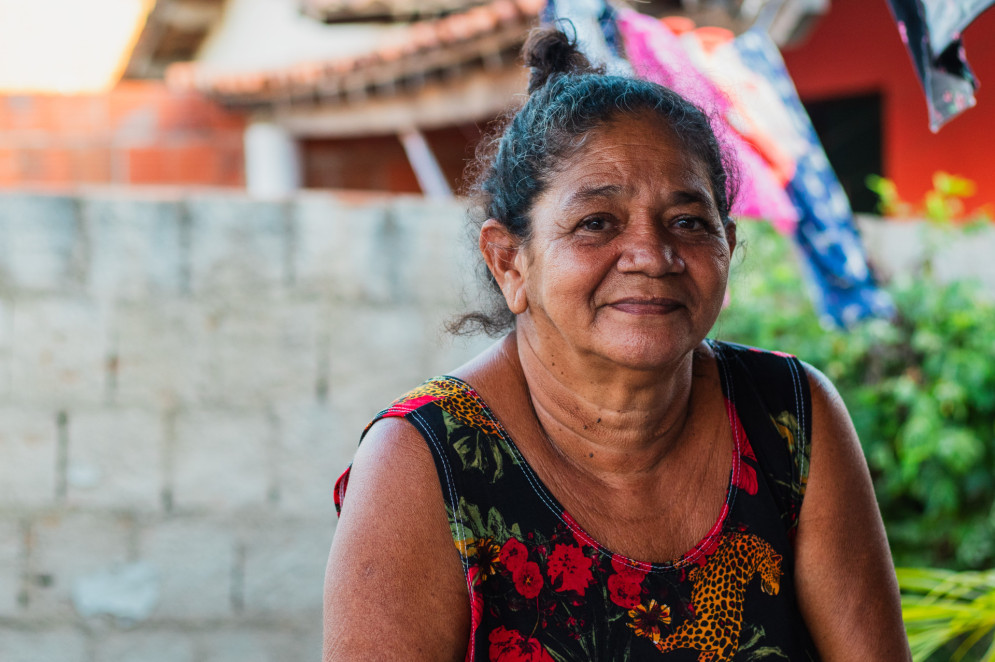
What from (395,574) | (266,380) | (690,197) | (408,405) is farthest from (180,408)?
(690,197)

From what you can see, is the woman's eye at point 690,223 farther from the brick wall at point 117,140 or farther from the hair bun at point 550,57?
the brick wall at point 117,140

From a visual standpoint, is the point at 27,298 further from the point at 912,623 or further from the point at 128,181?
the point at 128,181

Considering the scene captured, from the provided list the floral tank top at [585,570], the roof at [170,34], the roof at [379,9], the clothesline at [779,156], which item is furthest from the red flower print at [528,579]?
the roof at [170,34]

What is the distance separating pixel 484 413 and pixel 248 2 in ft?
24.4

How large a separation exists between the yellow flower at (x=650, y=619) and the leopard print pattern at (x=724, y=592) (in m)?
0.02

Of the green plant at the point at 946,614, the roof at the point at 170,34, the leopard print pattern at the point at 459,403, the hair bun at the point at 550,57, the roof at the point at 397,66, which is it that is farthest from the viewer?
the roof at the point at 170,34

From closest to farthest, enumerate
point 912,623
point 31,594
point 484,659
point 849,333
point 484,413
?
point 484,659 < point 484,413 < point 912,623 < point 31,594 < point 849,333

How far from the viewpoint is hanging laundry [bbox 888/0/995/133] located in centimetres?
189

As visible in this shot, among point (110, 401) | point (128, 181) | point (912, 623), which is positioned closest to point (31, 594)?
point (110, 401)

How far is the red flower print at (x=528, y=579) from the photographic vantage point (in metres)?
1.69

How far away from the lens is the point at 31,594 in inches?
120

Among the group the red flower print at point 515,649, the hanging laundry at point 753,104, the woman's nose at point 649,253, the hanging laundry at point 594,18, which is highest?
the hanging laundry at point 594,18

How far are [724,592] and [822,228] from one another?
6.20ft

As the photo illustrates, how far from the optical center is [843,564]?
187 cm
